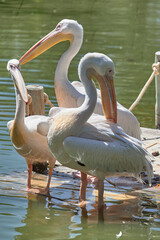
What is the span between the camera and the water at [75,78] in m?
5.30

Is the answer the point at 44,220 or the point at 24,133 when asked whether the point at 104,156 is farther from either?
the point at 24,133

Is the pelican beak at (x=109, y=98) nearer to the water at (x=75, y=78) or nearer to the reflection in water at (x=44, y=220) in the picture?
the water at (x=75, y=78)

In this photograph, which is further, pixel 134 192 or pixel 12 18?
pixel 12 18

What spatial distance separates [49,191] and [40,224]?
749 millimetres

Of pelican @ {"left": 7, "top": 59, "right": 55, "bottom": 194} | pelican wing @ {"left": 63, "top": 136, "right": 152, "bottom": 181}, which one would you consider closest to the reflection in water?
pelican @ {"left": 7, "top": 59, "right": 55, "bottom": 194}

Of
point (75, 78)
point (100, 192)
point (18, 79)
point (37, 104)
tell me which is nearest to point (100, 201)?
point (100, 192)

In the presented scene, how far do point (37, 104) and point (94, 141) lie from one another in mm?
1486

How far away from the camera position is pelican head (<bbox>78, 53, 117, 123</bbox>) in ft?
17.9

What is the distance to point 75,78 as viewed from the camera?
11328 millimetres

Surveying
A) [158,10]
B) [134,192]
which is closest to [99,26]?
[158,10]

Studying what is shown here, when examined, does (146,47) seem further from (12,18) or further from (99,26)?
(12,18)

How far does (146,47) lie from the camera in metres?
14.6

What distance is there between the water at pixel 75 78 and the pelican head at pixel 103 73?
38.7 inches

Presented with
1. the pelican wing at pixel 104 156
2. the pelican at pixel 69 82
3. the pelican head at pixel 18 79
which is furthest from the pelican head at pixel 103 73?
the pelican at pixel 69 82
